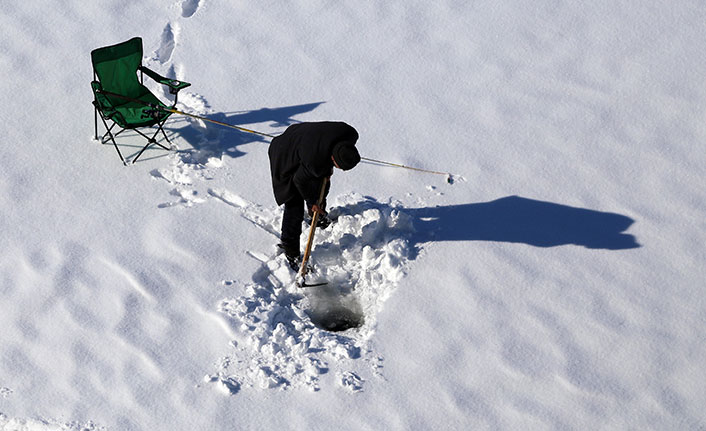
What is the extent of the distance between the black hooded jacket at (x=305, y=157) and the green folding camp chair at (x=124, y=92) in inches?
55.8

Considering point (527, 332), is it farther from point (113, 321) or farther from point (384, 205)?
point (113, 321)

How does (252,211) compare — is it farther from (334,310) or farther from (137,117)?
(137,117)

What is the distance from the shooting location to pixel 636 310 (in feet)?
17.3

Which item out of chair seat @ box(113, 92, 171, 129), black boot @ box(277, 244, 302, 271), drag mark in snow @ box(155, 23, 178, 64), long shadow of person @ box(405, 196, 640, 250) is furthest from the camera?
drag mark in snow @ box(155, 23, 178, 64)

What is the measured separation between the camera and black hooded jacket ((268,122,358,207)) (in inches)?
193

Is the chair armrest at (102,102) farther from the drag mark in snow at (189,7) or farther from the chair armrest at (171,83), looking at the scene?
the drag mark in snow at (189,7)

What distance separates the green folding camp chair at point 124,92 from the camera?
5.99m

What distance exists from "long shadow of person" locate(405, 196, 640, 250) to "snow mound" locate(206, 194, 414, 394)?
0.30 meters

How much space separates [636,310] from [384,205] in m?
2.09

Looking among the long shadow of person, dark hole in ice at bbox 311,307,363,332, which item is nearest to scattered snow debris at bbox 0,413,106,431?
dark hole in ice at bbox 311,307,363,332

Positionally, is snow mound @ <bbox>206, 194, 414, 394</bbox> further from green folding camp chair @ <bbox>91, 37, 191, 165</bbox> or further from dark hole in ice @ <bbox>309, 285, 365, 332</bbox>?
green folding camp chair @ <bbox>91, 37, 191, 165</bbox>

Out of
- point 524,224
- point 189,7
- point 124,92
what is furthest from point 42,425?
point 189,7

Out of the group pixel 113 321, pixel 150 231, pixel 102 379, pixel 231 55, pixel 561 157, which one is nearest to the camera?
pixel 102 379

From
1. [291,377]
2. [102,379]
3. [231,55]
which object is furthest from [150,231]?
[231,55]
